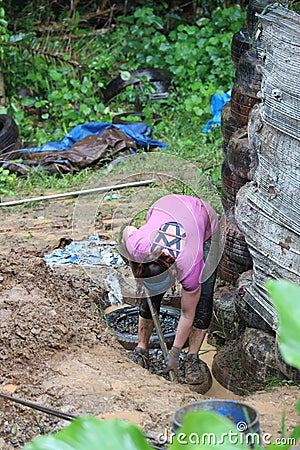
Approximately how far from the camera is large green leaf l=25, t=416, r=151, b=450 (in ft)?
4.54

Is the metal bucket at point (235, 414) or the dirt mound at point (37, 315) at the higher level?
the metal bucket at point (235, 414)

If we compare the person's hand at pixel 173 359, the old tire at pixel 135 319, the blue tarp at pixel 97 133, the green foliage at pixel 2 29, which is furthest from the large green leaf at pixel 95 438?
the green foliage at pixel 2 29

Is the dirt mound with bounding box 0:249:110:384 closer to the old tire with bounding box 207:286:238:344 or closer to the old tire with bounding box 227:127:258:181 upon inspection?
the old tire with bounding box 207:286:238:344

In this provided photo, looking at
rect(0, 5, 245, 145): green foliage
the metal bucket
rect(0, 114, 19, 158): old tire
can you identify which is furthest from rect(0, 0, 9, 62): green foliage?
the metal bucket

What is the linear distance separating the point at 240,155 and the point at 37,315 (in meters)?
1.49

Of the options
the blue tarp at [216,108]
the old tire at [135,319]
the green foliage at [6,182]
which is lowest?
the green foliage at [6,182]

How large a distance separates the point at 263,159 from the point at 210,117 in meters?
5.72

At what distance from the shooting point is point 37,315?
4.08 metres

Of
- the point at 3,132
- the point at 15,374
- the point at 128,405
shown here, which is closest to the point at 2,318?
the point at 15,374

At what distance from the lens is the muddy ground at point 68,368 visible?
323cm

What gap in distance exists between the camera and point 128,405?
3260mm

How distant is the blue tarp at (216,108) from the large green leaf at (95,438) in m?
7.61

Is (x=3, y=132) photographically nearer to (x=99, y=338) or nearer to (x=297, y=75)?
(x=99, y=338)

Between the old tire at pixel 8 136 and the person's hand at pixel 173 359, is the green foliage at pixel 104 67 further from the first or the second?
the person's hand at pixel 173 359
